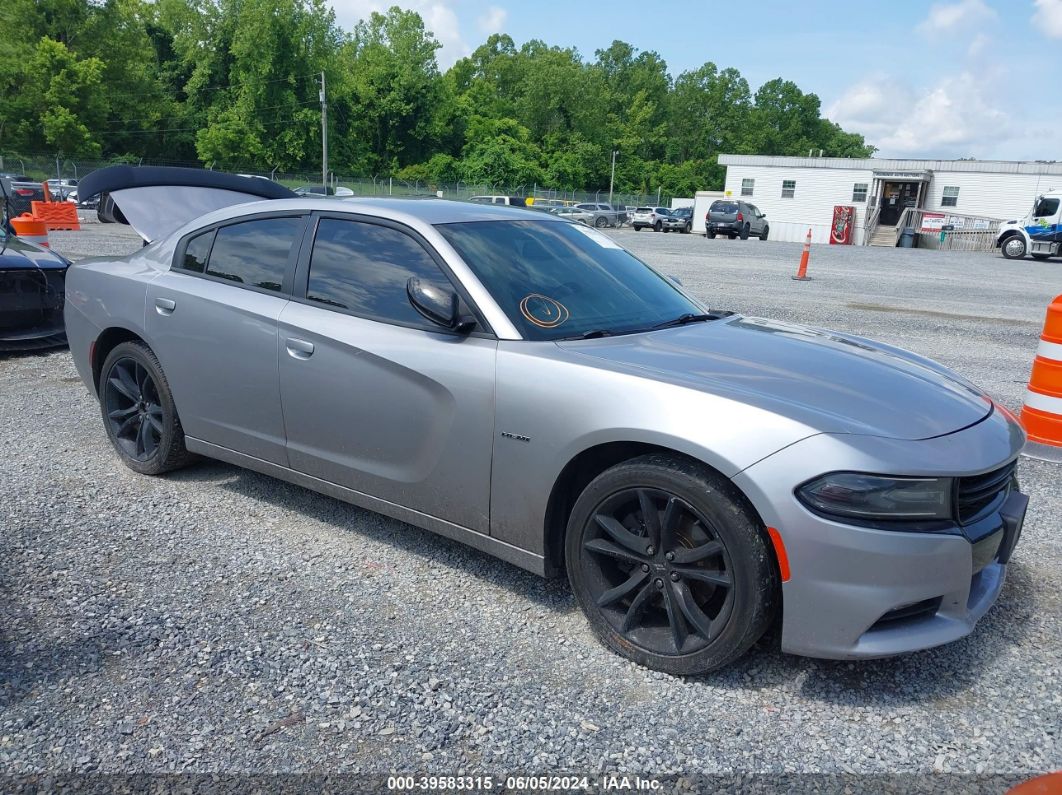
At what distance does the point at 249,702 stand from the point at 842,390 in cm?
222

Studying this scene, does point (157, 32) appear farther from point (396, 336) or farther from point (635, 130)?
point (396, 336)

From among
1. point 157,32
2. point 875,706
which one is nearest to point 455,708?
point 875,706

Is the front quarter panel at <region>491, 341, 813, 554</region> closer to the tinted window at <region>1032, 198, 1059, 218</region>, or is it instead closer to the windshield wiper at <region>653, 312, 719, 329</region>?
the windshield wiper at <region>653, 312, 719, 329</region>

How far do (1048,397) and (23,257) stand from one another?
832 cm

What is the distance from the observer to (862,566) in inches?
96.7

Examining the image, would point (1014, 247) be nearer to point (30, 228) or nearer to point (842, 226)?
point (842, 226)

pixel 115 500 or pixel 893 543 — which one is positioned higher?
pixel 893 543

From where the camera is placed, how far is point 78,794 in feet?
7.41

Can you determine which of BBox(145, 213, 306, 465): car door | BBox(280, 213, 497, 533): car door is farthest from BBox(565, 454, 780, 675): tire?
BBox(145, 213, 306, 465): car door

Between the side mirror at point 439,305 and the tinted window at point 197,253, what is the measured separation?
1.66 meters

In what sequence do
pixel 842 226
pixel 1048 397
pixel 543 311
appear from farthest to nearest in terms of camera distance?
1. pixel 842 226
2. pixel 1048 397
3. pixel 543 311

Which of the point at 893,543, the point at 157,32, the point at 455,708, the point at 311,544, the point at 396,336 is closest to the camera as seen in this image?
the point at 893,543

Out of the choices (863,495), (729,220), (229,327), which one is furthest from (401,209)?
(729,220)

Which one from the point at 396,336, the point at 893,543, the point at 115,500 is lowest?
the point at 115,500
